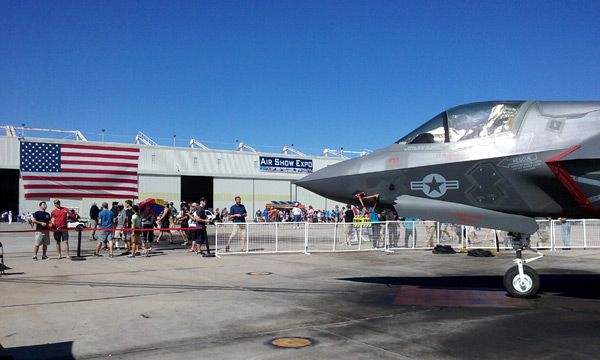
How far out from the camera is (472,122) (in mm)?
8117

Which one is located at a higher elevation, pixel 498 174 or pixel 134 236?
pixel 498 174

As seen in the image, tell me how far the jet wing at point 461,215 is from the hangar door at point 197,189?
134 ft

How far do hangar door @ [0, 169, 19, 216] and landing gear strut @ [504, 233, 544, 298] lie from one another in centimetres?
4150

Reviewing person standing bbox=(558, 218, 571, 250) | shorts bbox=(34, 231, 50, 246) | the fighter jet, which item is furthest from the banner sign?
the fighter jet

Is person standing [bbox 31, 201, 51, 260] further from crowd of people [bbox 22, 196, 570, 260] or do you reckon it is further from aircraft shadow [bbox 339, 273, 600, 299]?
aircraft shadow [bbox 339, 273, 600, 299]

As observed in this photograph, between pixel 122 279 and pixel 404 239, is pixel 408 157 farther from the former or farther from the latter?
pixel 404 239

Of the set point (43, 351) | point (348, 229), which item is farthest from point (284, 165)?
point (43, 351)

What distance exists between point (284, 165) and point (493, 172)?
44.4 m

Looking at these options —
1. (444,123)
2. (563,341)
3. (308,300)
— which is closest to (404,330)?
(563,341)

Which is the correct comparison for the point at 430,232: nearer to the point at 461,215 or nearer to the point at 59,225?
the point at 461,215

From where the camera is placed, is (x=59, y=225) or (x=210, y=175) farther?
(x=210, y=175)

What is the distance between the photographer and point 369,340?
5676mm

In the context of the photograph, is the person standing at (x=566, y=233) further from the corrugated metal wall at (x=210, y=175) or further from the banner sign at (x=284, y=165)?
the banner sign at (x=284, y=165)

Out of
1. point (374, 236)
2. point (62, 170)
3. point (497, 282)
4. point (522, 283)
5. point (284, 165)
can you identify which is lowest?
point (497, 282)
